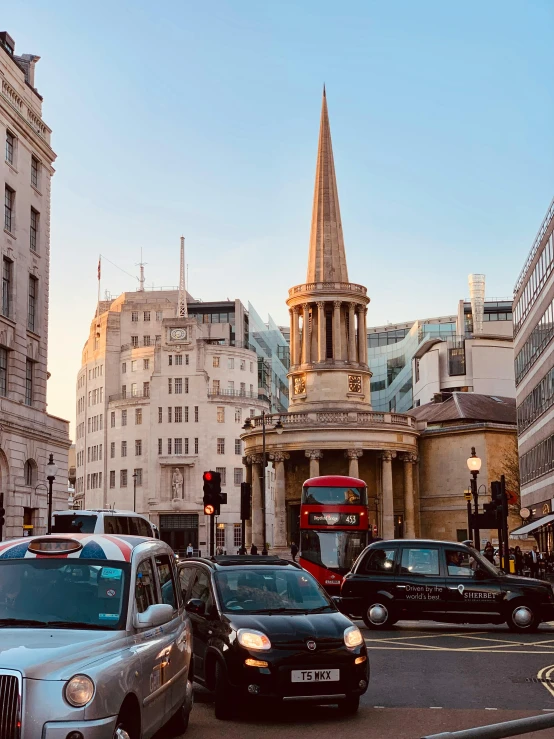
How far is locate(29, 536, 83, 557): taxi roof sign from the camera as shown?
26.7 feet

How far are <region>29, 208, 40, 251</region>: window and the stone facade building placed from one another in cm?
5

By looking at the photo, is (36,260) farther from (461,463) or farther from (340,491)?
(461,463)

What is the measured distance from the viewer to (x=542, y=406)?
51688 mm

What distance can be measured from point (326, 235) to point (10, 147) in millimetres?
37010

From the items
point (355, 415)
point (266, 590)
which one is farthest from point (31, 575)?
point (355, 415)

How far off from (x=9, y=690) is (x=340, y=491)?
3375 cm

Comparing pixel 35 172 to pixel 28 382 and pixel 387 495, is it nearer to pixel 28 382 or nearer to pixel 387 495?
pixel 28 382

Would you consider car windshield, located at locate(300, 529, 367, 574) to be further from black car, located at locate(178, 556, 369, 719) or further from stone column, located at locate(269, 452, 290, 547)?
stone column, located at locate(269, 452, 290, 547)

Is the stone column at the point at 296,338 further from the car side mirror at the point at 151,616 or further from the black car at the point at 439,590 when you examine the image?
the car side mirror at the point at 151,616

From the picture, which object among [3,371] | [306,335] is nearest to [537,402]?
[3,371]

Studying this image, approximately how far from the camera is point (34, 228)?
4872cm

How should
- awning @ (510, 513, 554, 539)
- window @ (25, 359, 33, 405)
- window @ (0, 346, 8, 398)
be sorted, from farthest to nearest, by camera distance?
window @ (25, 359, 33, 405) → awning @ (510, 513, 554, 539) → window @ (0, 346, 8, 398)

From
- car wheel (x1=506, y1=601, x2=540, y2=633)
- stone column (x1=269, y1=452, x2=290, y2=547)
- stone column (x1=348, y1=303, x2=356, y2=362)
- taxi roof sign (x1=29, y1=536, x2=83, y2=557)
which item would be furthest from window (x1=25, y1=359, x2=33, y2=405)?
taxi roof sign (x1=29, y1=536, x2=83, y2=557)

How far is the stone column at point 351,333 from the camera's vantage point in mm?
79562
